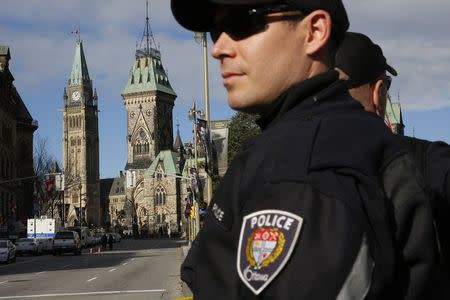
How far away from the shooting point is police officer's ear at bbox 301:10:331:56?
195cm

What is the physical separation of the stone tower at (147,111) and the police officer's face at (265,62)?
16098 cm

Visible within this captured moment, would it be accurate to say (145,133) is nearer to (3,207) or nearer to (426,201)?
(3,207)

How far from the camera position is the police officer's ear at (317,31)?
1.95 m

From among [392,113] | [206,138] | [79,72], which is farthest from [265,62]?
[79,72]

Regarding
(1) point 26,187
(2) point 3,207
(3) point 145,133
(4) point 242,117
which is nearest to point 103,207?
(3) point 145,133

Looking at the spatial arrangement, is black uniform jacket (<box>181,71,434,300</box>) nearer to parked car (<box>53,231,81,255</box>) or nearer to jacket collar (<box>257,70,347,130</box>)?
jacket collar (<box>257,70,347,130</box>)

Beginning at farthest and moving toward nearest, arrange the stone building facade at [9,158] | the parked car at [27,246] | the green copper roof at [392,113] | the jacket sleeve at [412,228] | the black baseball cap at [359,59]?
the stone building facade at [9,158]
the parked car at [27,246]
the green copper roof at [392,113]
the black baseball cap at [359,59]
the jacket sleeve at [412,228]

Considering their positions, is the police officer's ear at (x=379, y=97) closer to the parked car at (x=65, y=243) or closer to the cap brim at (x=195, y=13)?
the cap brim at (x=195, y=13)

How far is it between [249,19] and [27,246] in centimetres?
5698

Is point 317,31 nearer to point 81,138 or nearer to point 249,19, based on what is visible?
point 249,19

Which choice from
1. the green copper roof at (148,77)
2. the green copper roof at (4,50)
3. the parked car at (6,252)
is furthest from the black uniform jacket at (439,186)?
the green copper roof at (148,77)

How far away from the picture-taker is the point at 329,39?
1997mm

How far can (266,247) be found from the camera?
5.09 ft

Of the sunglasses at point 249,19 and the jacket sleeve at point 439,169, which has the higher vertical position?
the sunglasses at point 249,19
